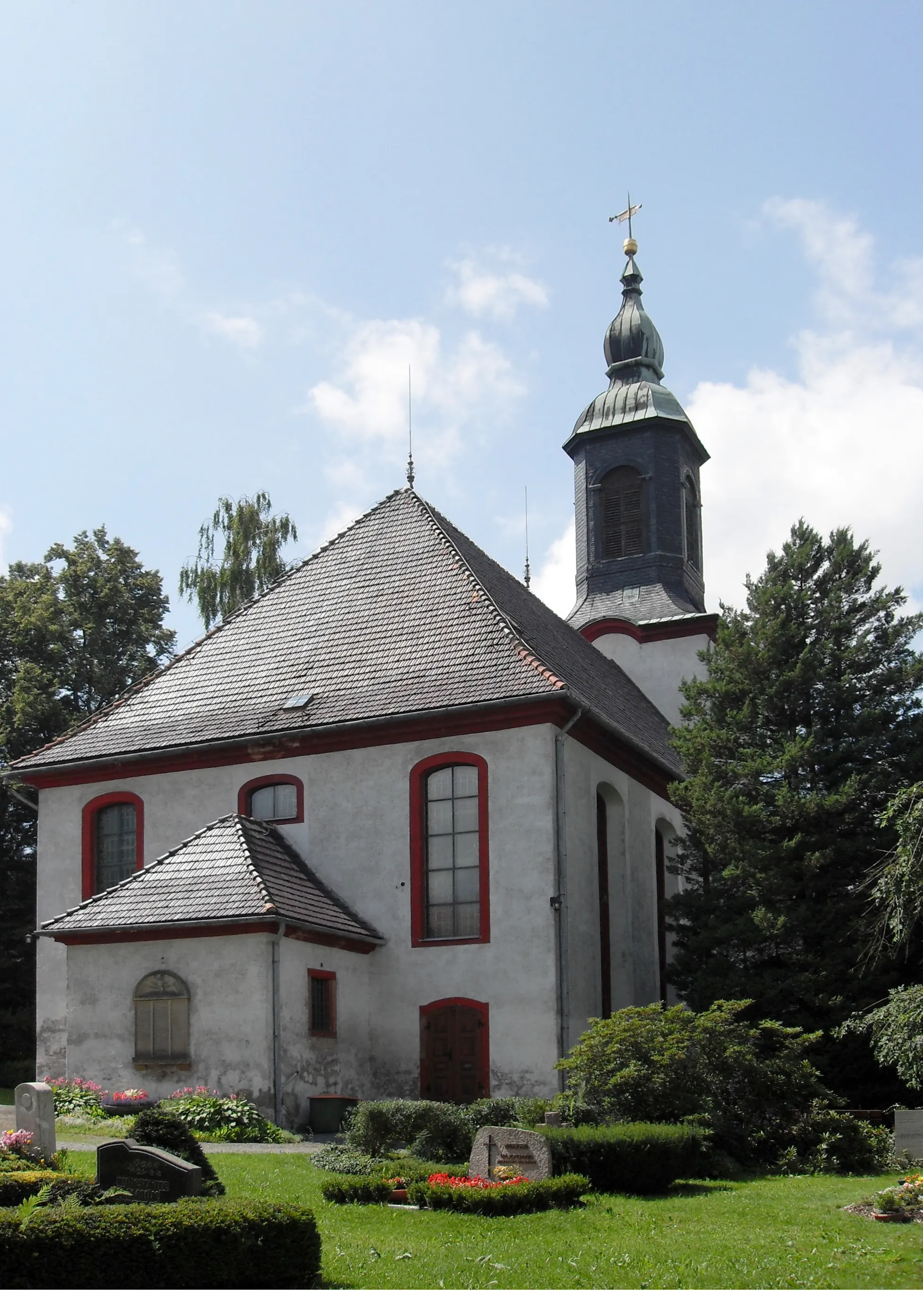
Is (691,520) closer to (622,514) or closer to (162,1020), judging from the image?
(622,514)

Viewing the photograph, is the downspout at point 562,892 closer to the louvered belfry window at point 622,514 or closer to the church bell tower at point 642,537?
the church bell tower at point 642,537

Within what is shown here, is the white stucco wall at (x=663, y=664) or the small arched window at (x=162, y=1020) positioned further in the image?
the white stucco wall at (x=663, y=664)

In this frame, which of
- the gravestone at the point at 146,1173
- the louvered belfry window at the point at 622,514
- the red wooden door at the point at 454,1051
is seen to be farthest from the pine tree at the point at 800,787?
the gravestone at the point at 146,1173

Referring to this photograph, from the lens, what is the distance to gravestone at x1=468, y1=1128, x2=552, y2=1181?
1326 centimetres

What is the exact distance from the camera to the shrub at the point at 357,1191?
12648 mm

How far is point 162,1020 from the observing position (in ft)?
66.5

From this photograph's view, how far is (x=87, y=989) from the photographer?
68.2 ft

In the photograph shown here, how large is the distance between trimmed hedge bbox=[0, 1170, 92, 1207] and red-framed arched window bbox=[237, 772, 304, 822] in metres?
12.2

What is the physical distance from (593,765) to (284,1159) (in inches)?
383

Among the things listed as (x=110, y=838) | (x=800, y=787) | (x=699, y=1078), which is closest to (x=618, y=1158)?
(x=699, y=1078)

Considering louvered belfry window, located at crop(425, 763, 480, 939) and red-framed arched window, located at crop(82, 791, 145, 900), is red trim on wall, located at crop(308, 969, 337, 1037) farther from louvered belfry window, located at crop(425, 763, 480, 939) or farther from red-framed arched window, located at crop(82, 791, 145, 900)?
red-framed arched window, located at crop(82, 791, 145, 900)

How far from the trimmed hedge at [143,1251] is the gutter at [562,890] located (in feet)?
38.5

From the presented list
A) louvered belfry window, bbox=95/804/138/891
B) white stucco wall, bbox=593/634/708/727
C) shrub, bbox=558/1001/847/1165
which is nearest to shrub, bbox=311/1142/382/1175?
shrub, bbox=558/1001/847/1165

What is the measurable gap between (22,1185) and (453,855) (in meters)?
11.6
